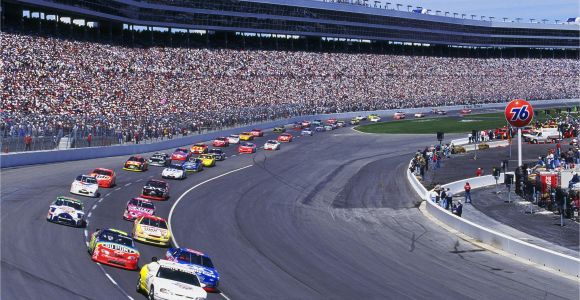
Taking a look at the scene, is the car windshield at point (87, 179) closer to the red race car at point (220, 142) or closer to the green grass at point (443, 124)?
the red race car at point (220, 142)

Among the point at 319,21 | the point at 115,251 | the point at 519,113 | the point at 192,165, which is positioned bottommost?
the point at 192,165

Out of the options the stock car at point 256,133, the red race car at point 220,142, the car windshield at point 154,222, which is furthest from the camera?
the stock car at point 256,133

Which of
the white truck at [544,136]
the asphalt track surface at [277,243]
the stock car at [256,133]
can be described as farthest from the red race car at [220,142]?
the white truck at [544,136]

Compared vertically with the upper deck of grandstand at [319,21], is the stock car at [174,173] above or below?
below

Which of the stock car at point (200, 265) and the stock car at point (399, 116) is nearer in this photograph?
the stock car at point (200, 265)

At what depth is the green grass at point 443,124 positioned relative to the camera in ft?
350

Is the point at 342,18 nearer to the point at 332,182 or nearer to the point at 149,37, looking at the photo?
the point at 149,37

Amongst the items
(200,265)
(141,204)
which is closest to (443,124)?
(141,204)

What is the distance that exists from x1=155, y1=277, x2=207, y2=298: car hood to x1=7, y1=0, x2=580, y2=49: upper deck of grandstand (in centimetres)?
6697

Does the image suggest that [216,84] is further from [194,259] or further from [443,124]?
[194,259]

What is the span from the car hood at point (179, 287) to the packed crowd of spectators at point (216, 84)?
32486mm

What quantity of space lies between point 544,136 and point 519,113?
3908 cm

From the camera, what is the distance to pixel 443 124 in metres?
116

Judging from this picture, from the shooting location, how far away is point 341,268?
3028 cm
